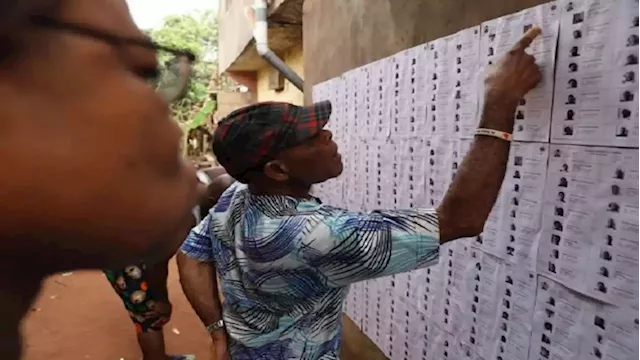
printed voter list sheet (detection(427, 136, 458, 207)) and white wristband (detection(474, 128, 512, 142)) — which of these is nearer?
white wristband (detection(474, 128, 512, 142))

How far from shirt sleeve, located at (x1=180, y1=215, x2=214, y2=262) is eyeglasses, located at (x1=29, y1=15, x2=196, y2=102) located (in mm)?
1147

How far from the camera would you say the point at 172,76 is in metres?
0.54

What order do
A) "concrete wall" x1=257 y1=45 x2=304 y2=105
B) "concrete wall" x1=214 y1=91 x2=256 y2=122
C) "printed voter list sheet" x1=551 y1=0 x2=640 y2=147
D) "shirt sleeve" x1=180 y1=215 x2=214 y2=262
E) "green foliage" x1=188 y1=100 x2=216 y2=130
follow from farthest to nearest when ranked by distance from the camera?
1. "concrete wall" x1=214 y1=91 x2=256 y2=122
2. "green foliage" x1=188 y1=100 x2=216 y2=130
3. "concrete wall" x1=257 y1=45 x2=304 y2=105
4. "shirt sleeve" x1=180 y1=215 x2=214 y2=262
5. "printed voter list sheet" x1=551 y1=0 x2=640 y2=147

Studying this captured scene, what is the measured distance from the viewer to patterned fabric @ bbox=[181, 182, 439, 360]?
1.15 metres

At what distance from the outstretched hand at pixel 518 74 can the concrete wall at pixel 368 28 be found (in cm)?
12

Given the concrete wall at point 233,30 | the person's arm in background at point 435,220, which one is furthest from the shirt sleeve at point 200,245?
the concrete wall at point 233,30

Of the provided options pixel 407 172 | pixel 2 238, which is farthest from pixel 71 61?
pixel 407 172

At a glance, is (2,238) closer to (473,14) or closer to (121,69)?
(121,69)

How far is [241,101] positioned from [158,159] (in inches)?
440

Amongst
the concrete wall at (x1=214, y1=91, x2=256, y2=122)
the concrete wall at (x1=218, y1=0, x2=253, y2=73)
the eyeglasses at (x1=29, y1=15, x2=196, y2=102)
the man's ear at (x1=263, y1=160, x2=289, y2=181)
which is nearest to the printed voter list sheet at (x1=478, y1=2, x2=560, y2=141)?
the man's ear at (x1=263, y1=160, x2=289, y2=181)

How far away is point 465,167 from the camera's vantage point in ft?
3.87

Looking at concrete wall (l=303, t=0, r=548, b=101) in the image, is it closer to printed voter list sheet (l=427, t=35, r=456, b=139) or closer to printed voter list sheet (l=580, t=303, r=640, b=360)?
printed voter list sheet (l=427, t=35, r=456, b=139)

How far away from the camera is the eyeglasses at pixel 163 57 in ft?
1.43

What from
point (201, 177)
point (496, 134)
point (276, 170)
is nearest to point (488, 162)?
point (496, 134)
